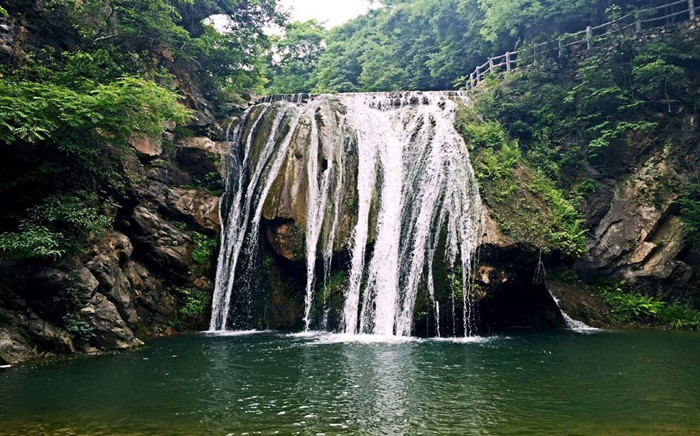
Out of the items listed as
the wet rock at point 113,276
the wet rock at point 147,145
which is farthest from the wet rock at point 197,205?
the wet rock at point 113,276

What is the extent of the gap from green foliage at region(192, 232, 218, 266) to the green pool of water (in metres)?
5.08

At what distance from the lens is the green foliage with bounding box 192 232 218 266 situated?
1619 cm

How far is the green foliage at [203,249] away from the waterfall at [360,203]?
409mm

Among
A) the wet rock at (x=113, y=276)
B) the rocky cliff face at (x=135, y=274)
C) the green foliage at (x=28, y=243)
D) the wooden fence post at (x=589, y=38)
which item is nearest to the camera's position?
the green foliage at (x=28, y=243)

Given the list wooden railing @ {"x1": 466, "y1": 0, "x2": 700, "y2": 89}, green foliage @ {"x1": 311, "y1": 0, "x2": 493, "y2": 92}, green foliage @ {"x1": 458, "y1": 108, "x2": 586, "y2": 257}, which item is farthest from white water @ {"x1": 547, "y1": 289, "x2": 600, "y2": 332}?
green foliage @ {"x1": 311, "y1": 0, "x2": 493, "y2": 92}

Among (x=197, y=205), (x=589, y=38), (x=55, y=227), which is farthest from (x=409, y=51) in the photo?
(x=55, y=227)

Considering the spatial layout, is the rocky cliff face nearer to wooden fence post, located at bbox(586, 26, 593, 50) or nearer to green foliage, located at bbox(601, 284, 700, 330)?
green foliage, located at bbox(601, 284, 700, 330)

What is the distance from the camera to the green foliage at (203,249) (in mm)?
16188

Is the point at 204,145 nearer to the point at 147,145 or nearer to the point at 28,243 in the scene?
the point at 147,145

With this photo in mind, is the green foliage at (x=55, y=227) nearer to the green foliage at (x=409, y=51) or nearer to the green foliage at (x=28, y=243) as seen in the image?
the green foliage at (x=28, y=243)

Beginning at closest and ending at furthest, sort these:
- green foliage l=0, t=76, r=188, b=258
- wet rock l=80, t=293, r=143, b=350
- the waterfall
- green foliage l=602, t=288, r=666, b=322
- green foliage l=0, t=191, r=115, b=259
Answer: green foliage l=0, t=191, r=115, b=259 < green foliage l=0, t=76, r=188, b=258 < wet rock l=80, t=293, r=143, b=350 < the waterfall < green foliage l=602, t=288, r=666, b=322

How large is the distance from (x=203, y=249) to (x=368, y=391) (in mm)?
10737

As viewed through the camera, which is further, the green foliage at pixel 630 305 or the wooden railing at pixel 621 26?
the wooden railing at pixel 621 26

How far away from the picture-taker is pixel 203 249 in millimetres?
16453
